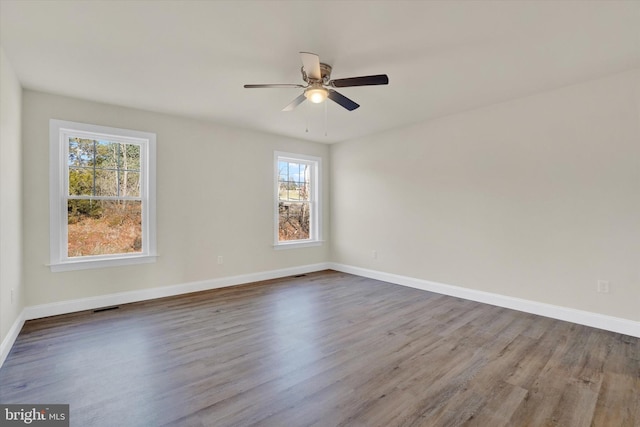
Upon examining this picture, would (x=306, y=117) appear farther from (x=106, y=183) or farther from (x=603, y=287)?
(x=603, y=287)

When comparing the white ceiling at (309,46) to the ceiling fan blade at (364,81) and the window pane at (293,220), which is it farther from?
the window pane at (293,220)

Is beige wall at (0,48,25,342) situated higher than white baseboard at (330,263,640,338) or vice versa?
beige wall at (0,48,25,342)

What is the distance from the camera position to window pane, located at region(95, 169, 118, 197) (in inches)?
152

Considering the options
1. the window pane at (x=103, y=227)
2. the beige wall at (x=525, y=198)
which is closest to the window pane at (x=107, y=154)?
the window pane at (x=103, y=227)

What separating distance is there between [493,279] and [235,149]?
4.18 m

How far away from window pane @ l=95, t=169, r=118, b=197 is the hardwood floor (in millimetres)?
1469

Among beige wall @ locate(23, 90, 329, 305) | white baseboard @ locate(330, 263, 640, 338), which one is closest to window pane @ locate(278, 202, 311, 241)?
beige wall @ locate(23, 90, 329, 305)

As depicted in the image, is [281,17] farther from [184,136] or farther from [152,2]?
[184,136]

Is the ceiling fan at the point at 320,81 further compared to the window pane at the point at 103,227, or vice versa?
the window pane at the point at 103,227

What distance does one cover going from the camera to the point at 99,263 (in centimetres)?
379

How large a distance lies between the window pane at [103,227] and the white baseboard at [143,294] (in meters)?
0.57

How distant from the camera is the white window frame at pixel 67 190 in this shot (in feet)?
11.6

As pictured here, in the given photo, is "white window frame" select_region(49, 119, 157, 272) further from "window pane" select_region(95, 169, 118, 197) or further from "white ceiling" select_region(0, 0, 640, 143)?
"white ceiling" select_region(0, 0, 640, 143)

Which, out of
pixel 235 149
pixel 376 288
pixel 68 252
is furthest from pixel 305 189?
pixel 68 252
